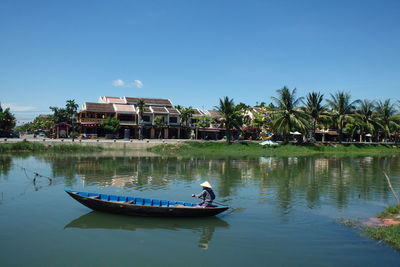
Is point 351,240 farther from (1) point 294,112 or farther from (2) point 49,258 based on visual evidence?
(1) point 294,112

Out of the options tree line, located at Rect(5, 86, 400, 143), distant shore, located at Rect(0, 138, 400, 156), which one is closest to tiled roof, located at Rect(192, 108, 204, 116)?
tree line, located at Rect(5, 86, 400, 143)

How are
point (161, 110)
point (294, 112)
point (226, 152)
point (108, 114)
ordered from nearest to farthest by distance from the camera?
point (226, 152) < point (294, 112) < point (108, 114) < point (161, 110)

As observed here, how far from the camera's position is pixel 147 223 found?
550 inches

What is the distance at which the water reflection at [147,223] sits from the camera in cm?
1345

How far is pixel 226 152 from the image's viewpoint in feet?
164

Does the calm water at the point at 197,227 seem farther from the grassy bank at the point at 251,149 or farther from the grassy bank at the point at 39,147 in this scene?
the grassy bank at the point at 251,149

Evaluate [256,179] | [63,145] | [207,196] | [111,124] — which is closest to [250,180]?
[256,179]

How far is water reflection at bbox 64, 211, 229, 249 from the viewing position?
13453mm

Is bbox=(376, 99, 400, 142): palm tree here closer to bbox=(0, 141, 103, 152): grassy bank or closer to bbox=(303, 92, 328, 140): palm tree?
bbox=(303, 92, 328, 140): palm tree

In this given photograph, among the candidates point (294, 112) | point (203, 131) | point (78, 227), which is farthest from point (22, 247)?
point (203, 131)

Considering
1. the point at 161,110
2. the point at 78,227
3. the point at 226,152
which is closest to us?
the point at 78,227

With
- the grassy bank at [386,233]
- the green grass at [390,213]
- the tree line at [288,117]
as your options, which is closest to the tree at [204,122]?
the tree line at [288,117]

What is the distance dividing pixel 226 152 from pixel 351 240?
37.8m

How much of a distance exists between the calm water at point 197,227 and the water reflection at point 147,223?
1.5 inches
